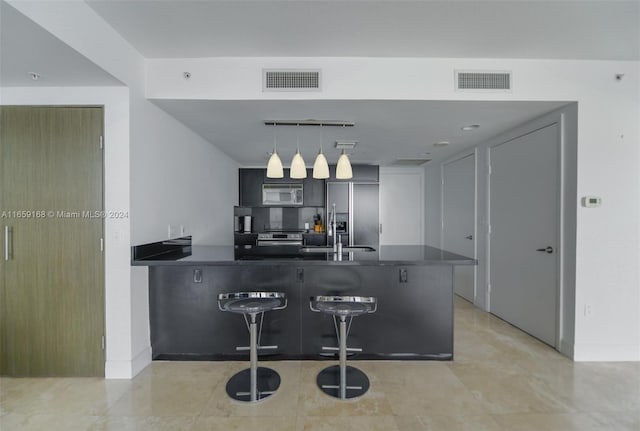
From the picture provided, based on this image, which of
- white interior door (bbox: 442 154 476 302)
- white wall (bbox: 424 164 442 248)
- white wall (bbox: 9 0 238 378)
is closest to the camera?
white wall (bbox: 9 0 238 378)

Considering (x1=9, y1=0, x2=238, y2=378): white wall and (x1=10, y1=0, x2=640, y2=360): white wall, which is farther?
(x1=10, y1=0, x2=640, y2=360): white wall

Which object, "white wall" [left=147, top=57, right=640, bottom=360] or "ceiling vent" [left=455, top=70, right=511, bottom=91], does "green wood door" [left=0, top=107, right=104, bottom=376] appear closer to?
"white wall" [left=147, top=57, right=640, bottom=360]

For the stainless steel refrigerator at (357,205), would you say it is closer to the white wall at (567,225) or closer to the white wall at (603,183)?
the white wall at (567,225)

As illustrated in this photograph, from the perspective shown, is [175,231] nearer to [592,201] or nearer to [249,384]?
[249,384]

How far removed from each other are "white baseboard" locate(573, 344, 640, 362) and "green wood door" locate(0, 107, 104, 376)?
406 centimetres

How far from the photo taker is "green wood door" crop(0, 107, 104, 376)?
2.23m

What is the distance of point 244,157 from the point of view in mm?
4828

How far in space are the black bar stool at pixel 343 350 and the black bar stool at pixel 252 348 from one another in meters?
0.34

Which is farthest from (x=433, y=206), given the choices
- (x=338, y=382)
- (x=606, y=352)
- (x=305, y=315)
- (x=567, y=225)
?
(x=338, y=382)

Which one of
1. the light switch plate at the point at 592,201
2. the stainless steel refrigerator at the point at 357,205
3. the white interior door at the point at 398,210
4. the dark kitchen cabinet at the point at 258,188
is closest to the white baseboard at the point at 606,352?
the light switch plate at the point at 592,201

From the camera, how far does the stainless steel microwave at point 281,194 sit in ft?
18.0

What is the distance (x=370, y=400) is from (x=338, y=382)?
0.90 feet

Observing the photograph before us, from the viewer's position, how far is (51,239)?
223cm

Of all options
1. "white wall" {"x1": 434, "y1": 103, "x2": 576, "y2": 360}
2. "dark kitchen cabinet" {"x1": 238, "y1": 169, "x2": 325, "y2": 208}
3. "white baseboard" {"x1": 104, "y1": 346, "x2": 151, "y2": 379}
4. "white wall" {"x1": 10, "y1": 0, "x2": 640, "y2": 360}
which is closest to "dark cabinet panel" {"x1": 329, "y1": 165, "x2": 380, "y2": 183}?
"dark kitchen cabinet" {"x1": 238, "y1": 169, "x2": 325, "y2": 208}
